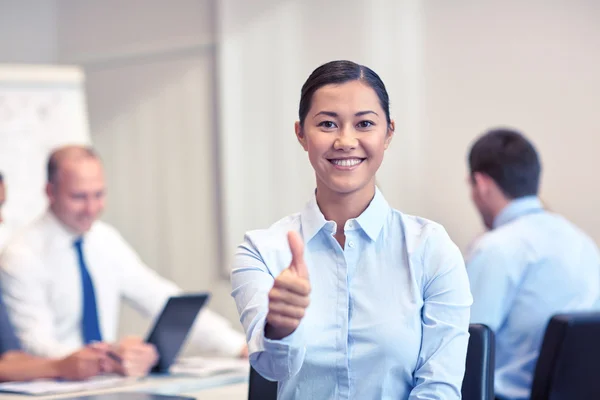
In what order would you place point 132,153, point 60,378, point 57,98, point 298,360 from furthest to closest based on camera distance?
point 132,153 < point 57,98 < point 60,378 < point 298,360

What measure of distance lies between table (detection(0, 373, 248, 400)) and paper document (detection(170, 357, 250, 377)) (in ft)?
0.14

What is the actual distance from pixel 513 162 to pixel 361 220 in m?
1.81

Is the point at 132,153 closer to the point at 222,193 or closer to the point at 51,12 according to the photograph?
the point at 222,193

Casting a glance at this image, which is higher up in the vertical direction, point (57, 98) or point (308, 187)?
point (57, 98)

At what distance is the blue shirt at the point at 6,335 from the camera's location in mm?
3047

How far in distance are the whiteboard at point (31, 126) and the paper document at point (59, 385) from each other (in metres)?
2.45

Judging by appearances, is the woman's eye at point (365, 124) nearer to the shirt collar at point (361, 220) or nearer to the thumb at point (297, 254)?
the shirt collar at point (361, 220)

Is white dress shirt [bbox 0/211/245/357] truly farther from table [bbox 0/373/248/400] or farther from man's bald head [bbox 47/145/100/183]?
table [bbox 0/373/248/400]

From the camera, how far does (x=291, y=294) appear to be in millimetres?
1149

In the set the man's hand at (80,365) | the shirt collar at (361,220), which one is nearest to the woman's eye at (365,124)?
the shirt collar at (361,220)

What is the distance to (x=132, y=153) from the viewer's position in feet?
19.6

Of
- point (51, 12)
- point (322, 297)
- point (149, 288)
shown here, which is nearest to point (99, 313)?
point (149, 288)

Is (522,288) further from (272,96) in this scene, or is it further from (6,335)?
(272,96)

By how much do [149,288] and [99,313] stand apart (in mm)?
225
